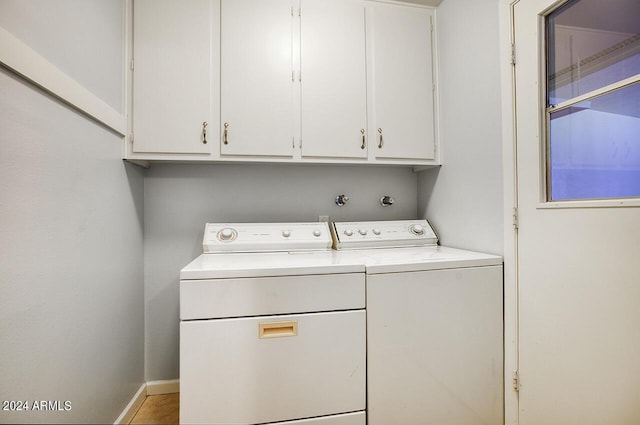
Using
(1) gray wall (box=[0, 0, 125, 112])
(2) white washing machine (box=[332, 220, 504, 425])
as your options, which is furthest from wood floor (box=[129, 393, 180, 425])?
(1) gray wall (box=[0, 0, 125, 112])

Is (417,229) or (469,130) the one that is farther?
(417,229)

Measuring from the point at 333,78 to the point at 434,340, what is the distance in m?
1.52

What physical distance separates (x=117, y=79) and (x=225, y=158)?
62cm

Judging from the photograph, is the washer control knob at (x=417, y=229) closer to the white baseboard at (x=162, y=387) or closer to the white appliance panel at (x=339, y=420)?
the white appliance panel at (x=339, y=420)

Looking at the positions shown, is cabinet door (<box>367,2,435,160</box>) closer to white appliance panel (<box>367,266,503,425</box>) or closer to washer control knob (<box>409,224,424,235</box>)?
washer control knob (<box>409,224,424,235</box>)

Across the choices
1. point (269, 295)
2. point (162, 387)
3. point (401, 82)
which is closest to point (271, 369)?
point (269, 295)

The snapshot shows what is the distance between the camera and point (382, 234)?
1.83 m

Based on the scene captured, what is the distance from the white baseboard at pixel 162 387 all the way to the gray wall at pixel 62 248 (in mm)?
299

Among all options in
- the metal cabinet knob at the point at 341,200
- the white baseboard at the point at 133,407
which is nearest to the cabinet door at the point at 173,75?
the metal cabinet knob at the point at 341,200

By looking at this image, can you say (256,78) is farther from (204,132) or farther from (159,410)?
(159,410)

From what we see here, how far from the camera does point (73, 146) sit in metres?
1.00

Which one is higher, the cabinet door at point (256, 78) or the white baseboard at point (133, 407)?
the cabinet door at point (256, 78)

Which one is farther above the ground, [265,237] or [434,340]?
[265,237]

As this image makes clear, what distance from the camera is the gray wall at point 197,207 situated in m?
1.75
